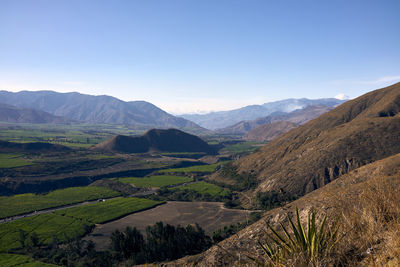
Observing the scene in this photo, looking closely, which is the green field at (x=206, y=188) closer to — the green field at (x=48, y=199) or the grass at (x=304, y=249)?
the green field at (x=48, y=199)

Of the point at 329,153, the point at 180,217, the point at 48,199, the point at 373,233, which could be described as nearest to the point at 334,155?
the point at 329,153

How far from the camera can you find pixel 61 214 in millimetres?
71812

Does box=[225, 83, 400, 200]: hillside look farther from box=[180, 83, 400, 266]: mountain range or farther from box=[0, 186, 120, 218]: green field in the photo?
box=[0, 186, 120, 218]: green field

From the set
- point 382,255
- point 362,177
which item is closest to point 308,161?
point 362,177

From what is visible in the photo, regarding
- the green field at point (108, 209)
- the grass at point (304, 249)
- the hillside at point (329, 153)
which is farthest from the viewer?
the hillside at point (329, 153)

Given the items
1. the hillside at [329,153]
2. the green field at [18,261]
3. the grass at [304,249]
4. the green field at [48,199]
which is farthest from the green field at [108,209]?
the grass at [304,249]

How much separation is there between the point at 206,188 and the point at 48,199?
52606mm

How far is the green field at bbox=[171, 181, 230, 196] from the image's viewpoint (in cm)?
9000

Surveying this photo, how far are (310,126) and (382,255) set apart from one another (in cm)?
11642

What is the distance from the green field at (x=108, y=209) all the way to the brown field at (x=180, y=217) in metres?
2.76

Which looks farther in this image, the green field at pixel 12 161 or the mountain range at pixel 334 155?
the green field at pixel 12 161

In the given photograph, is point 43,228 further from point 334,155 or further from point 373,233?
point 334,155

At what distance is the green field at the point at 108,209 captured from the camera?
69062mm

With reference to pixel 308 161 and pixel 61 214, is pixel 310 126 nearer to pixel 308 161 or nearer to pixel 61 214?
pixel 308 161
